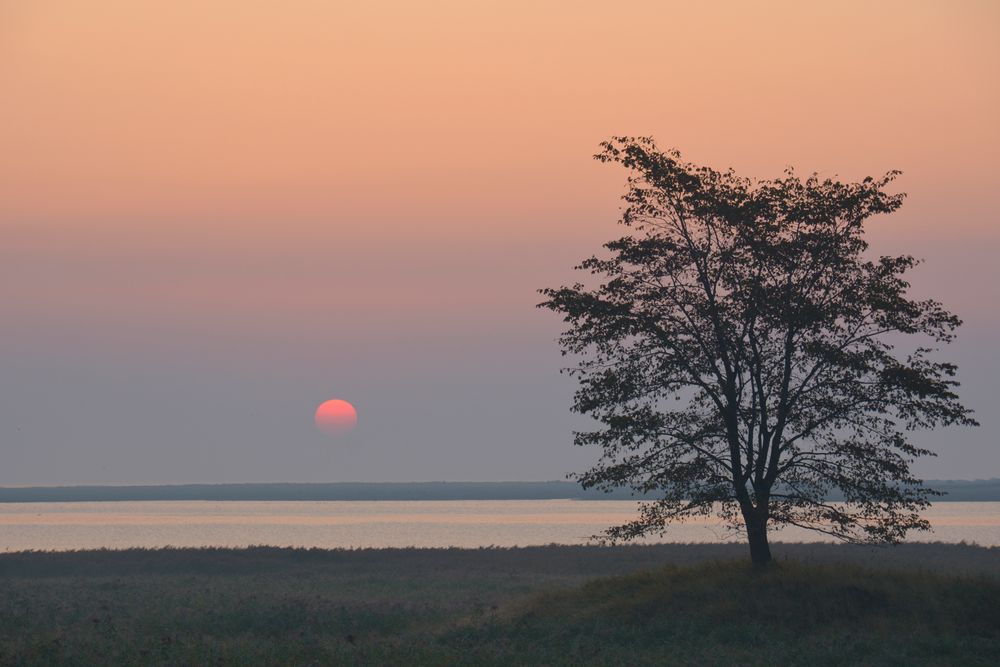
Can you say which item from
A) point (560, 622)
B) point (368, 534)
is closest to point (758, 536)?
point (560, 622)

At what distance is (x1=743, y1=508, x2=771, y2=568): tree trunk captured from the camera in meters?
38.6

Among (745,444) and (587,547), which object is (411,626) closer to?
(745,444)

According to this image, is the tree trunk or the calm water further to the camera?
the calm water

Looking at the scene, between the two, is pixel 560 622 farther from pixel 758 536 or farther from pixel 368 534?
pixel 368 534

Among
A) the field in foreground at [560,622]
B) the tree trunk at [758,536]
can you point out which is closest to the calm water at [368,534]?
the tree trunk at [758,536]

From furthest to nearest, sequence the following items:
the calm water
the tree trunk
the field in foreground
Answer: the calm water < the tree trunk < the field in foreground

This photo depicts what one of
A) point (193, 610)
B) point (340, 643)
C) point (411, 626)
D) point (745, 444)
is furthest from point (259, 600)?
point (745, 444)

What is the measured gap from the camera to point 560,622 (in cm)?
3619

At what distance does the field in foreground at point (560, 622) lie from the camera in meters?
30.5

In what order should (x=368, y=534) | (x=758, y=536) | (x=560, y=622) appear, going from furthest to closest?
(x=368, y=534) → (x=758, y=536) → (x=560, y=622)

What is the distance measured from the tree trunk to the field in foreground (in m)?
0.72

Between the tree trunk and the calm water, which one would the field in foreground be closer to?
the tree trunk

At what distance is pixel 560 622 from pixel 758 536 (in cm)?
755

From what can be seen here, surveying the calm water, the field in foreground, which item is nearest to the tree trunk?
the field in foreground
